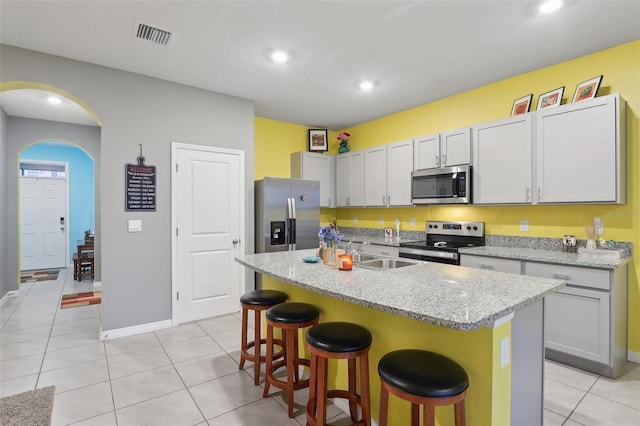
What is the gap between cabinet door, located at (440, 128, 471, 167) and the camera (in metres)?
3.68

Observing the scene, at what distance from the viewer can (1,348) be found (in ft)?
9.98

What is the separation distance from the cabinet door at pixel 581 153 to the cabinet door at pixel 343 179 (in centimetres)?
275

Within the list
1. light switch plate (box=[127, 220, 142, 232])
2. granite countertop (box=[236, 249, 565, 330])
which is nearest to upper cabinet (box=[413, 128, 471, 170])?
granite countertop (box=[236, 249, 565, 330])

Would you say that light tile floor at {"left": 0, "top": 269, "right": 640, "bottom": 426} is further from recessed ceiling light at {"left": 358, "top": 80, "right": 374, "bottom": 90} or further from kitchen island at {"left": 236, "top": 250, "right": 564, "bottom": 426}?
recessed ceiling light at {"left": 358, "top": 80, "right": 374, "bottom": 90}

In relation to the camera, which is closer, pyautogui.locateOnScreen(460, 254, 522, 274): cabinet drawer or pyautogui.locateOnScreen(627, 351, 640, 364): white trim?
pyautogui.locateOnScreen(627, 351, 640, 364): white trim

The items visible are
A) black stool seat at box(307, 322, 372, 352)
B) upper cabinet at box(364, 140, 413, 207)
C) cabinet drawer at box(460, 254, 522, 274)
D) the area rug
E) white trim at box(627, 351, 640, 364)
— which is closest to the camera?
black stool seat at box(307, 322, 372, 352)

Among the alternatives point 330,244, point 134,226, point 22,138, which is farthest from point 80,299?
point 330,244

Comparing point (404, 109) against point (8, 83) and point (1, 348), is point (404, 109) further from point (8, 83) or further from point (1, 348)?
point (1, 348)

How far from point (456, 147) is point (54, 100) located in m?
5.32

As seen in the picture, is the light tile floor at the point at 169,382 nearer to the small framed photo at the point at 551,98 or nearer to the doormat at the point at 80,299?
the doormat at the point at 80,299

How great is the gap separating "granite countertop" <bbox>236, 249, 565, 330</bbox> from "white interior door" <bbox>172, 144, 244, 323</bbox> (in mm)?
1744

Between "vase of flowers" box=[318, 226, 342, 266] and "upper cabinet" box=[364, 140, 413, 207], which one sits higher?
"upper cabinet" box=[364, 140, 413, 207]

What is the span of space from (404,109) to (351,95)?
3.28 ft

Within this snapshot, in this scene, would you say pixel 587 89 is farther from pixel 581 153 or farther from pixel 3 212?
pixel 3 212
